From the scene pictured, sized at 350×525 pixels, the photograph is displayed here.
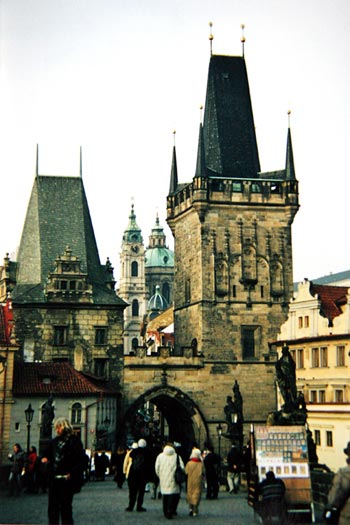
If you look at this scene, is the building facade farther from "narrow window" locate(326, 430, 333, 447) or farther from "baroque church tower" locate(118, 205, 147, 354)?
"baroque church tower" locate(118, 205, 147, 354)

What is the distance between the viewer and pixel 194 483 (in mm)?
13625

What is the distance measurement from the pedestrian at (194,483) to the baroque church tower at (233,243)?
28.7m

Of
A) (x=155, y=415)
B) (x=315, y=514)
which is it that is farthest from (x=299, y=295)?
(x=155, y=415)

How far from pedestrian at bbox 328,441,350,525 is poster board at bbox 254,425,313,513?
13.5 feet

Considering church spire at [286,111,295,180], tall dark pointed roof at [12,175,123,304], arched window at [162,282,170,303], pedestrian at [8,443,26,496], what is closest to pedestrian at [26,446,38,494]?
pedestrian at [8,443,26,496]

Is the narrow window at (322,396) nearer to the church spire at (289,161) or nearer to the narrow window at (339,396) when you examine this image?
the narrow window at (339,396)

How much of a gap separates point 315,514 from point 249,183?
3285 centimetres

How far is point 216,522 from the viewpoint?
12.1 m

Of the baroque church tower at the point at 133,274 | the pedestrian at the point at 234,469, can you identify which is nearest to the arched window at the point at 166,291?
the baroque church tower at the point at 133,274

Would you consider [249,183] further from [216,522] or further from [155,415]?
[155,415]

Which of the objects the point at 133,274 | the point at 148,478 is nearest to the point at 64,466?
the point at 148,478

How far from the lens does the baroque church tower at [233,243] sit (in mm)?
43531

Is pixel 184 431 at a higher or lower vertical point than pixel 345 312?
lower

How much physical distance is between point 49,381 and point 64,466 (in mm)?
25967
